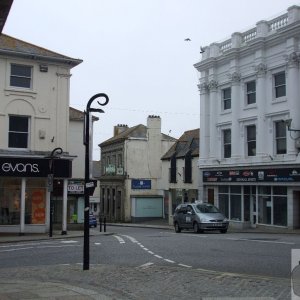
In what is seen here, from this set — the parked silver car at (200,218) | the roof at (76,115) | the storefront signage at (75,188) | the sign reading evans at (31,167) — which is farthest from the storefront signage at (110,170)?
the sign reading evans at (31,167)

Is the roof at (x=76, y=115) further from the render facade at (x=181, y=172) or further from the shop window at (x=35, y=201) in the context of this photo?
the render facade at (x=181, y=172)

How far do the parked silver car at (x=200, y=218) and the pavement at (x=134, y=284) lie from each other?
15973 millimetres

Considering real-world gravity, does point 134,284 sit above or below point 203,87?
below

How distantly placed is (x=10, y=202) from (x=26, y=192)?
990 mm

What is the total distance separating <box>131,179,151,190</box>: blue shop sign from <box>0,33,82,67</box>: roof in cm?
2702

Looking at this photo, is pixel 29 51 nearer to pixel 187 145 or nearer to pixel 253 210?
pixel 253 210

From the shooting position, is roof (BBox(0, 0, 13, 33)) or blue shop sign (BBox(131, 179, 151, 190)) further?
blue shop sign (BBox(131, 179, 151, 190))

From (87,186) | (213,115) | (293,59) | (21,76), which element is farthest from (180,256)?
(213,115)

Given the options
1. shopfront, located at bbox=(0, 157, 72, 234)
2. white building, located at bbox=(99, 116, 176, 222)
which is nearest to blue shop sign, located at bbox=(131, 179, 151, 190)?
white building, located at bbox=(99, 116, 176, 222)

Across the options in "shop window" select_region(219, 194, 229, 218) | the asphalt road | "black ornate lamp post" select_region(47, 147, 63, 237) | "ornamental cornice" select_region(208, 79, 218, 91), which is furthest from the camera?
"ornamental cornice" select_region(208, 79, 218, 91)

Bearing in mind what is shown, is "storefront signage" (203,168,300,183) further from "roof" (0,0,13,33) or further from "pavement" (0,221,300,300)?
"roof" (0,0,13,33)

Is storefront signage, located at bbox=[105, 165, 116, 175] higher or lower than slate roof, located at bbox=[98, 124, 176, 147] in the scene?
lower

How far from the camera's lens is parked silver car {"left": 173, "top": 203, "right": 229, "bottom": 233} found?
28828 millimetres

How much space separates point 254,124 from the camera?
35625 millimetres
